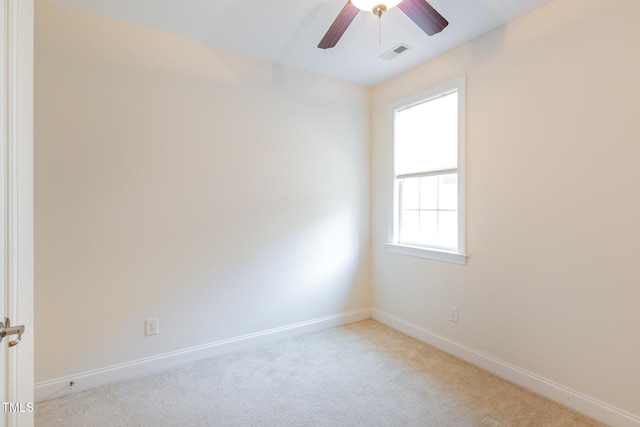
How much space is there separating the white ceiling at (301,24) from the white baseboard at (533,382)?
260 cm

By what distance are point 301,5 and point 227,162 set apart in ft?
4.49

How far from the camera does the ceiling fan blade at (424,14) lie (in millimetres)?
1675

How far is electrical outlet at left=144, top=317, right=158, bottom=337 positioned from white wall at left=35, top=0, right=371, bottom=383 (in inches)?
2.1

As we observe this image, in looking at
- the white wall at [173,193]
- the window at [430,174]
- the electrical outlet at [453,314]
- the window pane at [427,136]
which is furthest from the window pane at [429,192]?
the electrical outlet at [453,314]

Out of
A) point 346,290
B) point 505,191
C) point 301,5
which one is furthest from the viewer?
point 346,290

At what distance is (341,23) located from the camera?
1.87 meters

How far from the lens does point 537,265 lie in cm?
228

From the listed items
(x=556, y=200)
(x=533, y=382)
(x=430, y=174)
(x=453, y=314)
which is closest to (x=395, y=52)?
(x=430, y=174)

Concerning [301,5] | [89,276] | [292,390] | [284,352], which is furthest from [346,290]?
[301,5]

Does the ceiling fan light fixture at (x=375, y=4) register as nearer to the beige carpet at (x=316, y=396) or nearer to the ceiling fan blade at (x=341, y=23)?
the ceiling fan blade at (x=341, y=23)

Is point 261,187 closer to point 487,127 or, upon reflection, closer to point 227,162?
point 227,162
